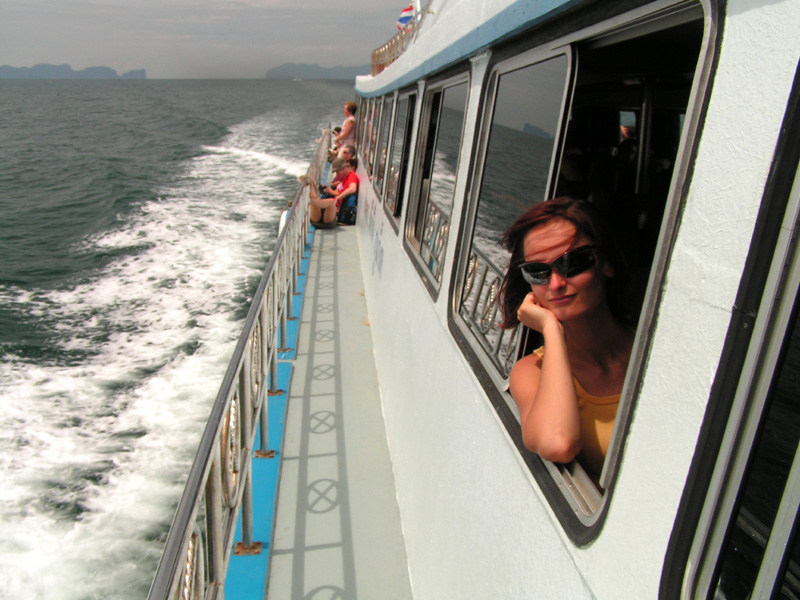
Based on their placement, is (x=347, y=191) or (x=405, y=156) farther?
(x=347, y=191)

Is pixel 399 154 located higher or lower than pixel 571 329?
higher

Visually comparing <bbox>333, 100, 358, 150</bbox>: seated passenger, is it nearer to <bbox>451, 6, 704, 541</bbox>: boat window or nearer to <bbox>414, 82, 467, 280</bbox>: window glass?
<bbox>414, 82, 467, 280</bbox>: window glass

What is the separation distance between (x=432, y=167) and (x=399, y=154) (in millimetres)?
1480

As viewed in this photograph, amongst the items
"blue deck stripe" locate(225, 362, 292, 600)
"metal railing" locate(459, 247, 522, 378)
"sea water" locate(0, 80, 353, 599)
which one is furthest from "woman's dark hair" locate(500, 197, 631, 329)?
"sea water" locate(0, 80, 353, 599)

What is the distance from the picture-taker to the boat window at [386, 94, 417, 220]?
162 inches

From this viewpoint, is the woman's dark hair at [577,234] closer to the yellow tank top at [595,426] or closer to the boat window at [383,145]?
the yellow tank top at [595,426]

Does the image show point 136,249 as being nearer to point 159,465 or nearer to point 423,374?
point 159,465

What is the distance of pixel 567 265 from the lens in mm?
1205

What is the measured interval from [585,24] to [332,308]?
4.49m

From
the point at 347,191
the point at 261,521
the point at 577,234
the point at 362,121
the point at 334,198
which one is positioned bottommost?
the point at 261,521

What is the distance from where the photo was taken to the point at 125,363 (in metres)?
6.96

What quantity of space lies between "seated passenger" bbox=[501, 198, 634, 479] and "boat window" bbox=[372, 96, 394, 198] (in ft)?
13.8

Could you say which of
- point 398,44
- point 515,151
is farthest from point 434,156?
point 398,44

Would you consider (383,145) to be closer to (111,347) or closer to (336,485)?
(336,485)
